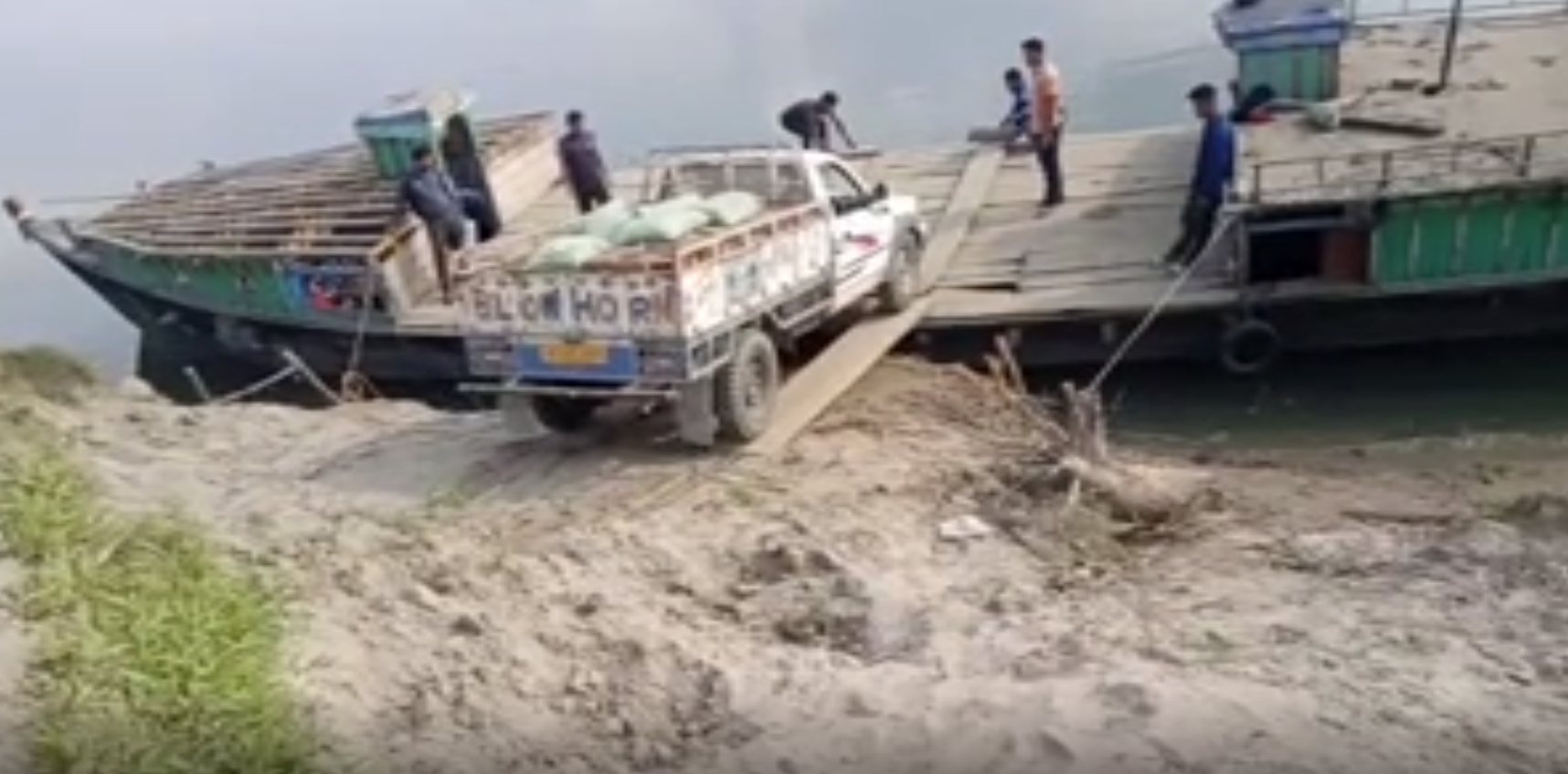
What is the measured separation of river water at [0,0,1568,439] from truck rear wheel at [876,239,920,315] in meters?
12.1

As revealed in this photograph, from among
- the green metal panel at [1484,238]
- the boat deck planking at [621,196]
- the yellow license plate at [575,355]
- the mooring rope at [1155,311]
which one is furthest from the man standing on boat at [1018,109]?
the yellow license plate at [575,355]

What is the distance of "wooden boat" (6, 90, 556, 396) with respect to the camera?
56.2ft

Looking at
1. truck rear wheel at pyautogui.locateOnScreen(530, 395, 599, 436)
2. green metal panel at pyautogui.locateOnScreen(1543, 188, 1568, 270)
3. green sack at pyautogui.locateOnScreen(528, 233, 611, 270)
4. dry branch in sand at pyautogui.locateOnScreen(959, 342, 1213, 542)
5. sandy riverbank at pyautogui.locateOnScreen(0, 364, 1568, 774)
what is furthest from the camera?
green metal panel at pyautogui.locateOnScreen(1543, 188, 1568, 270)

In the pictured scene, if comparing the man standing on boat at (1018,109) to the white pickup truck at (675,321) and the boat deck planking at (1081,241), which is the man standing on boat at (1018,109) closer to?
the boat deck planking at (1081,241)

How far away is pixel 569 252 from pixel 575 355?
0.68m

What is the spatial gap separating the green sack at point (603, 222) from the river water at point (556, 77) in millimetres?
12434

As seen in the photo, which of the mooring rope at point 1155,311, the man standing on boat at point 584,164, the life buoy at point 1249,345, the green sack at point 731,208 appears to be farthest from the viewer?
the man standing on boat at point 584,164

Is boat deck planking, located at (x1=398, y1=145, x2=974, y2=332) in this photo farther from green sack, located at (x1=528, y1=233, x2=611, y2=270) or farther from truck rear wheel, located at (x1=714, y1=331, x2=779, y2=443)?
truck rear wheel, located at (x1=714, y1=331, x2=779, y2=443)

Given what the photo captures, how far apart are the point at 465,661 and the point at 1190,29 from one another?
29.2 m

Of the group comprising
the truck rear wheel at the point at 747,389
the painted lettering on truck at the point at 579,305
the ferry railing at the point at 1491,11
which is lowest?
the truck rear wheel at the point at 747,389

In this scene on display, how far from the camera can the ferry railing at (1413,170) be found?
14438 millimetres

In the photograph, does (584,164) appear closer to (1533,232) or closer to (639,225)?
(639,225)

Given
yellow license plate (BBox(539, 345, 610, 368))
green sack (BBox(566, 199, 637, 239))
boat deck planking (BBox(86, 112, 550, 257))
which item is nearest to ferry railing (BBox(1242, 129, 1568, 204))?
green sack (BBox(566, 199, 637, 239))

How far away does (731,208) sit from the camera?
41.3 feet
